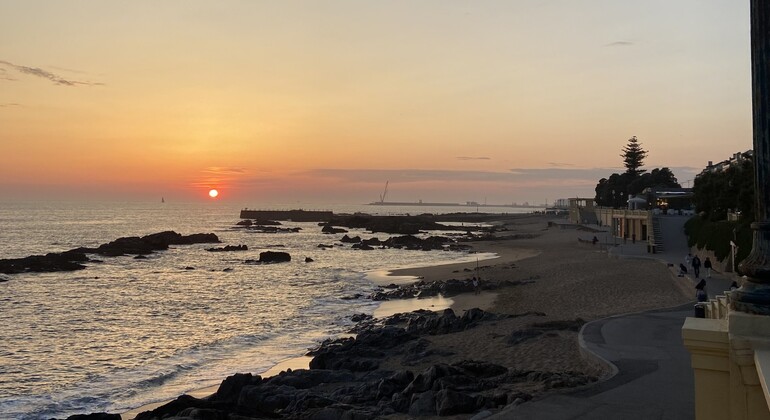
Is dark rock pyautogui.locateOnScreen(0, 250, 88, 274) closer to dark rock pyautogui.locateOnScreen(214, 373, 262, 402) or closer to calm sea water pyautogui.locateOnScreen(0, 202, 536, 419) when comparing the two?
calm sea water pyautogui.locateOnScreen(0, 202, 536, 419)

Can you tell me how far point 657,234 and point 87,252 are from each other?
169 ft

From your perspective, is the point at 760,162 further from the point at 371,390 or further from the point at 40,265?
the point at 40,265

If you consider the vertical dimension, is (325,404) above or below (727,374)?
below

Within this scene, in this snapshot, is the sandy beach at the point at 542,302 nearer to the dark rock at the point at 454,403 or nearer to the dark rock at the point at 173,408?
the dark rock at the point at 454,403

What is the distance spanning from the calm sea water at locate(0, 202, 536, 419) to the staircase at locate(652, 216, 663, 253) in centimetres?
1774

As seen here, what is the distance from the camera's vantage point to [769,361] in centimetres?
395

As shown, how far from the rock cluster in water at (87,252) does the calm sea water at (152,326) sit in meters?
2.52

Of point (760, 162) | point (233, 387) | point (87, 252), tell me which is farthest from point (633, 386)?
point (87, 252)

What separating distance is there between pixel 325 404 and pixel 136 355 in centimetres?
1071

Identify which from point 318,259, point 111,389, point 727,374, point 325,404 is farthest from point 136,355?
point 318,259

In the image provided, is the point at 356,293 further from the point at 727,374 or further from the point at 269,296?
the point at 727,374

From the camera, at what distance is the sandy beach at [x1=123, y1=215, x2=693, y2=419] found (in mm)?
15961

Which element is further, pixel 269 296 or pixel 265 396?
pixel 269 296

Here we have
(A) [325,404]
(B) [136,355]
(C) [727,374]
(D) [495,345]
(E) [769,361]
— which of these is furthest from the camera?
(B) [136,355]
